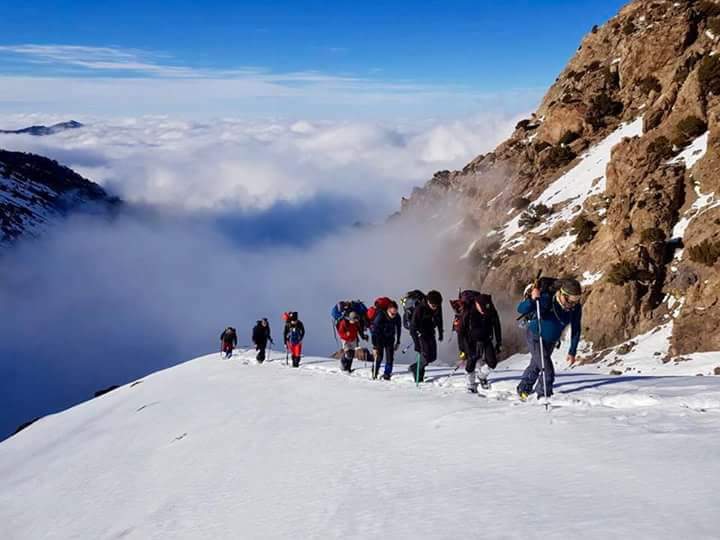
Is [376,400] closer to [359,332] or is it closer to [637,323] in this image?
[359,332]

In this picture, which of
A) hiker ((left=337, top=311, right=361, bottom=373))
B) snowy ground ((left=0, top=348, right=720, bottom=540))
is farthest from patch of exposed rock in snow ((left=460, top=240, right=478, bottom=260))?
snowy ground ((left=0, top=348, right=720, bottom=540))

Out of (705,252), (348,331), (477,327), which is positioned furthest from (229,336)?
(705,252)

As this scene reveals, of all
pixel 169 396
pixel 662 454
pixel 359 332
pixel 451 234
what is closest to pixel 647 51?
pixel 451 234

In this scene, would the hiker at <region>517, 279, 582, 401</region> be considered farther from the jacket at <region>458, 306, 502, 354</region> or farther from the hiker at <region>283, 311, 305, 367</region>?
the hiker at <region>283, 311, 305, 367</region>

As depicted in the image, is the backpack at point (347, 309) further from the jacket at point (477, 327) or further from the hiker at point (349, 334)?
the jacket at point (477, 327)

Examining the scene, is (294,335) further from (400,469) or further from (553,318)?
(400,469)

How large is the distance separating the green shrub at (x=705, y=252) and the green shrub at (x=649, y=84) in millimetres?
24270

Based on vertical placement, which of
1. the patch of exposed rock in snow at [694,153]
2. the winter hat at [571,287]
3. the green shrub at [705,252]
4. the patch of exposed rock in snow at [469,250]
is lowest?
the winter hat at [571,287]

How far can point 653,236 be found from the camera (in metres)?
32.3

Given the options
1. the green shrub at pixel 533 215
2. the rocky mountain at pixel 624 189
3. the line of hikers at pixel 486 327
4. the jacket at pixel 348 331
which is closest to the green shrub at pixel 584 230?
the rocky mountain at pixel 624 189

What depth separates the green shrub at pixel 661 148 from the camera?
36656 mm

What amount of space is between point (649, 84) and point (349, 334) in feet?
138

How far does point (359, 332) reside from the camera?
64.2 ft

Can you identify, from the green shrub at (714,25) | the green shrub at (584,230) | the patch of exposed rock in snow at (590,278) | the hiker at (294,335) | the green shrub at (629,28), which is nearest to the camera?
the hiker at (294,335)
